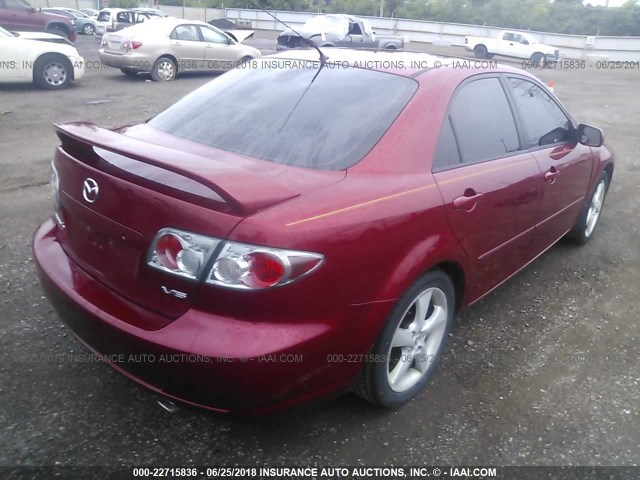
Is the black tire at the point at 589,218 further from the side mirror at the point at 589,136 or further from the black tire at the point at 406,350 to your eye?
the black tire at the point at 406,350

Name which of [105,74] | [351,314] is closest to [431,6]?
[105,74]

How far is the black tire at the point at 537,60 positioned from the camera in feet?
84.7

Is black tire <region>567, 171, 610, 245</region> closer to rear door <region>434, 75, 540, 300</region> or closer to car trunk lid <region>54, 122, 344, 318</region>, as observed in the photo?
rear door <region>434, 75, 540, 300</region>

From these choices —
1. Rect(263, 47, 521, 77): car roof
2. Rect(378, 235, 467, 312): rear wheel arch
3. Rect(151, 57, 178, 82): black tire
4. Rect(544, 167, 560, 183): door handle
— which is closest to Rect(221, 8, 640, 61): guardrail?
Rect(151, 57, 178, 82): black tire

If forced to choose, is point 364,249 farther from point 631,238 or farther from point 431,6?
point 431,6

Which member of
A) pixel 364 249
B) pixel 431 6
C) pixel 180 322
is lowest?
pixel 180 322

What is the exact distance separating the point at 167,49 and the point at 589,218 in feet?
36.7

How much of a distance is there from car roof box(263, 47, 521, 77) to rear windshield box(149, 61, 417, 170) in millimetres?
87

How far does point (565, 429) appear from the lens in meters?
2.58

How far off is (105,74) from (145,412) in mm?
13366

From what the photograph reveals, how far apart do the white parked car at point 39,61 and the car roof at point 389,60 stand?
9.01 metres

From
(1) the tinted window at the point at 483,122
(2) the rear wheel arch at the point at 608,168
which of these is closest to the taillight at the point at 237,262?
(1) the tinted window at the point at 483,122

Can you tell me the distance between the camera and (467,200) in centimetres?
263

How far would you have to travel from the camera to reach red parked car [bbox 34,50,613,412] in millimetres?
1908
